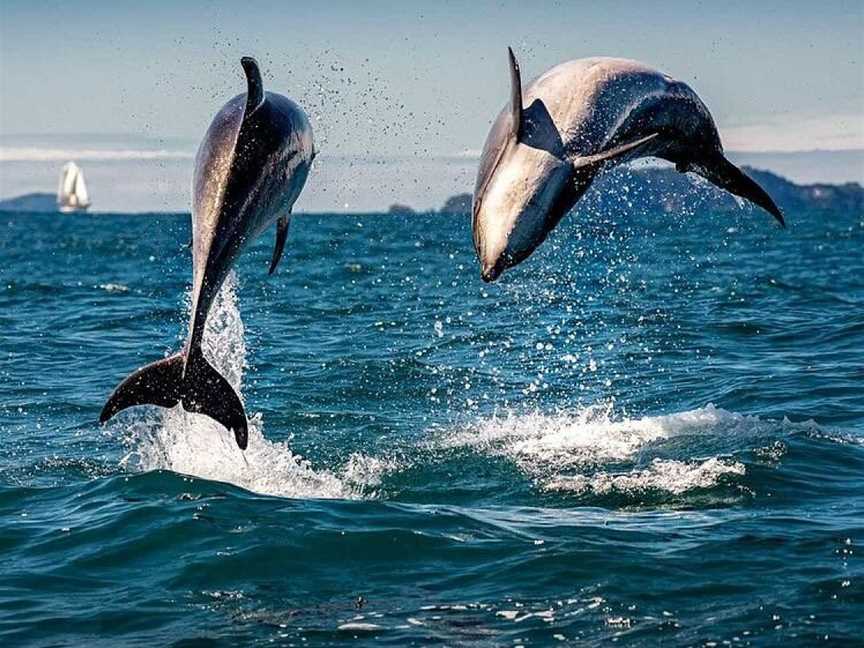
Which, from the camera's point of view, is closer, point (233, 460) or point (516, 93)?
point (516, 93)

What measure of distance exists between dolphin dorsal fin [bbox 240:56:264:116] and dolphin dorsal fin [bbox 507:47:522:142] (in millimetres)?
1723

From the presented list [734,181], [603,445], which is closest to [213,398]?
[734,181]

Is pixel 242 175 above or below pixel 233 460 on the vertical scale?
above

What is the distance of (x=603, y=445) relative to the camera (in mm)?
14461

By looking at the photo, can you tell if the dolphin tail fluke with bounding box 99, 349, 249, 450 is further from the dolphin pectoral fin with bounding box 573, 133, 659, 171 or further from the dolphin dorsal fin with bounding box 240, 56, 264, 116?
the dolphin pectoral fin with bounding box 573, 133, 659, 171

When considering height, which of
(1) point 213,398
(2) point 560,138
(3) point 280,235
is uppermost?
(2) point 560,138

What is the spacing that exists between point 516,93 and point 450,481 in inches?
223

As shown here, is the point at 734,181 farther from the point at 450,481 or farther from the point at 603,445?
the point at 603,445

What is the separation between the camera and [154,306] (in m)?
29.0

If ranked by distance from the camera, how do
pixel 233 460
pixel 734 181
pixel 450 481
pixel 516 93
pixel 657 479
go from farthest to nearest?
pixel 233 460 < pixel 450 481 < pixel 657 479 < pixel 734 181 < pixel 516 93

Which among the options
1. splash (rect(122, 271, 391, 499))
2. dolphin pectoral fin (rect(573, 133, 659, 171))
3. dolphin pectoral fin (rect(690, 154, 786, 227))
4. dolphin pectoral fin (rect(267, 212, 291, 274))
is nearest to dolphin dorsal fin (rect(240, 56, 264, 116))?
dolphin pectoral fin (rect(267, 212, 291, 274))

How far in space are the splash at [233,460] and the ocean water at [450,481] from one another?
5 cm

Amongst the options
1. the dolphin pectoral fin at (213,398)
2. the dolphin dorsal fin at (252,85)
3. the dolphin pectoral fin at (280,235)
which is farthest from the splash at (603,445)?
the dolphin dorsal fin at (252,85)

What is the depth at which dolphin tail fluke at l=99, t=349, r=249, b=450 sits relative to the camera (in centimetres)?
1041
